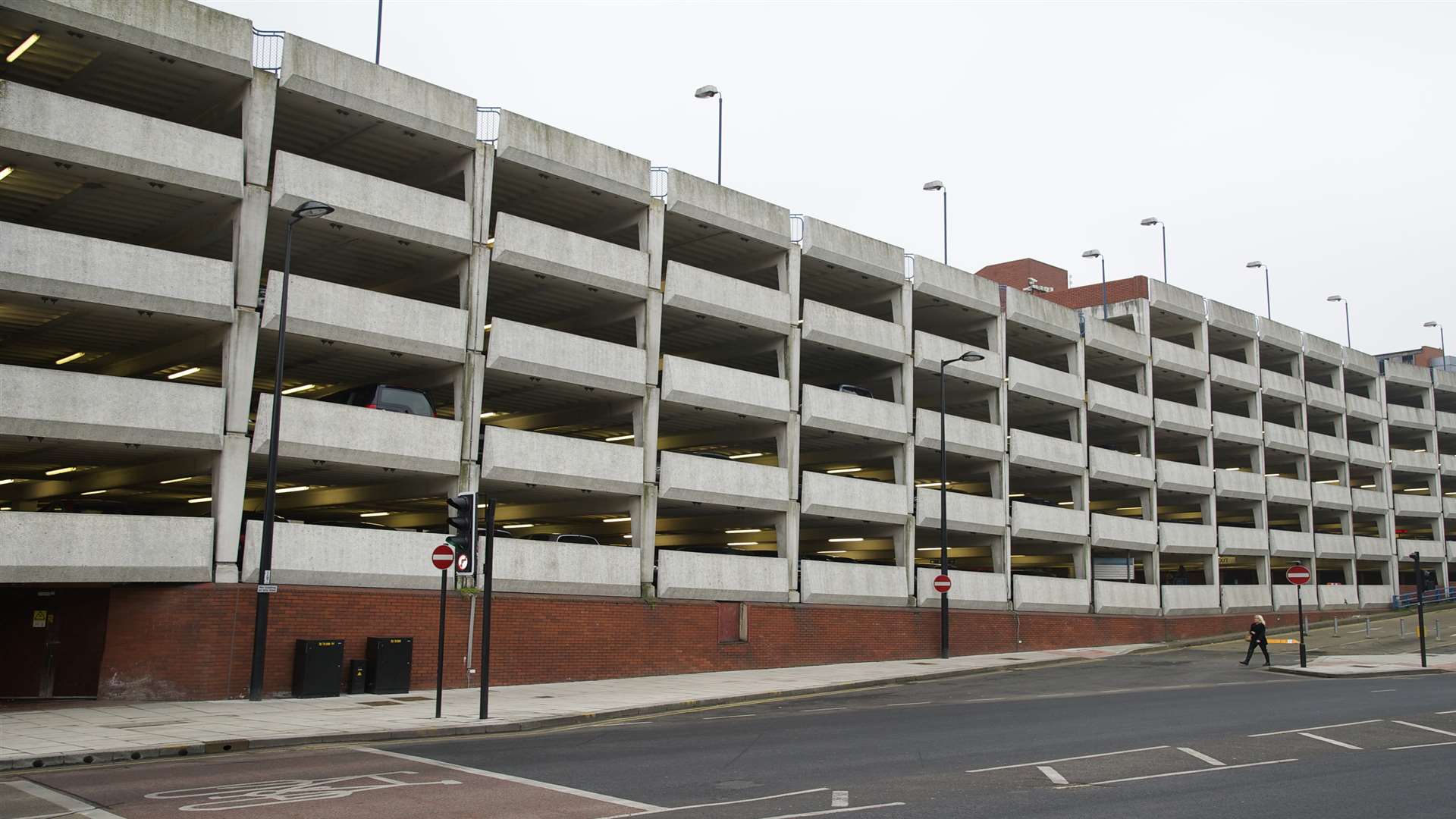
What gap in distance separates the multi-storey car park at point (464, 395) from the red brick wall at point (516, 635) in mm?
89

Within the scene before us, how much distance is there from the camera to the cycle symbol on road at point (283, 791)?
40.6 feet

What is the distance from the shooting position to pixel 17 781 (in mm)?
14047

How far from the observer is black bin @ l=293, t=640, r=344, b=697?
977 inches

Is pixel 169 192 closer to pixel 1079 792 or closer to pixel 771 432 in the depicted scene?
pixel 771 432

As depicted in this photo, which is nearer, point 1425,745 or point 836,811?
point 836,811

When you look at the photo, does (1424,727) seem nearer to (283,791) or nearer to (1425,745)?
(1425,745)

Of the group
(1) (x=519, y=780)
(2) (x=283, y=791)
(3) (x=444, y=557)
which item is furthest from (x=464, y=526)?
(2) (x=283, y=791)

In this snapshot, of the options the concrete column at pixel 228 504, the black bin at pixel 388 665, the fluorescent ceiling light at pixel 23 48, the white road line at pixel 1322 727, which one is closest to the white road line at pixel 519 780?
A: the black bin at pixel 388 665

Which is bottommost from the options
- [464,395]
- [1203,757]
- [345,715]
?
[345,715]

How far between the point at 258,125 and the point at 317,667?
41.3ft

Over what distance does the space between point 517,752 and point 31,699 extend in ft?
49.4

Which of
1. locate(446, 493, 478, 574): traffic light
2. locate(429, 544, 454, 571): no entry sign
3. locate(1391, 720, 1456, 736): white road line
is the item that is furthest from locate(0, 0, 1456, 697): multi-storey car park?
locate(1391, 720, 1456, 736): white road line

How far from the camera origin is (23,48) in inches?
1005

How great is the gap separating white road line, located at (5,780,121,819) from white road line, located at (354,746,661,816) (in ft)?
13.9
